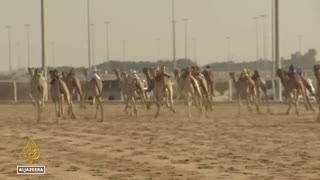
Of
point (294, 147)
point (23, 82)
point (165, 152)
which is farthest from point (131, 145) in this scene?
point (23, 82)

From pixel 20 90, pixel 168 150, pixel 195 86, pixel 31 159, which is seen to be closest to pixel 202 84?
pixel 195 86

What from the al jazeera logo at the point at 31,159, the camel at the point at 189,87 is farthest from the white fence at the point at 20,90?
the al jazeera logo at the point at 31,159

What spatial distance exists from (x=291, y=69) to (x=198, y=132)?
10.3 meters

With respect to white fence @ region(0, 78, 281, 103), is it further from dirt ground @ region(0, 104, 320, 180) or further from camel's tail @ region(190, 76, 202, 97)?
dirt ground @ region(0, 104, 320, 180)

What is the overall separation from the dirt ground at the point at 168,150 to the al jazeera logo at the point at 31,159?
0.40 feet

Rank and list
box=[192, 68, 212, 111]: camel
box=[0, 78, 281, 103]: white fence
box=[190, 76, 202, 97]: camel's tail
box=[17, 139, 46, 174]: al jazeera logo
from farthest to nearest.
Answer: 1. box=[0, 78, 281, 103]: white fence
2. box=[192, 68, 212, 111]: camel
3. box=[190, 76, 202, 97]: camel's tail
4. box=[17, 139, 46, 174]: al jazeera logo

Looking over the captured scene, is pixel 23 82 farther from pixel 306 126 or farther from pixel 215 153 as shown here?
pixel 215 153

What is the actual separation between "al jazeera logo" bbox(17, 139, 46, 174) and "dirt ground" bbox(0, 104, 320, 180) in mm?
123

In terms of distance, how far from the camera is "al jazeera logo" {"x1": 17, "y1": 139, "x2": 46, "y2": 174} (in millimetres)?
13264

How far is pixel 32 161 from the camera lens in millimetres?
14852

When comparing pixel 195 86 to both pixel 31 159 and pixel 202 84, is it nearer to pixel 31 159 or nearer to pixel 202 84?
pixel 202 84

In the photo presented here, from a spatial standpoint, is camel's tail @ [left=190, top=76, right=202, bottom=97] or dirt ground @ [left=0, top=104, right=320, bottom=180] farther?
camel's tail @ [left=190, top=76, right=202, bottom=97]

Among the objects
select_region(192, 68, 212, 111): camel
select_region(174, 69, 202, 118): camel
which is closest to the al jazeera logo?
select_region(174, 69, 202, 118): camel

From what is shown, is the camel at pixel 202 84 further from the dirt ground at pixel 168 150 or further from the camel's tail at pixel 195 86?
the dirt ground at pixel 168 150
